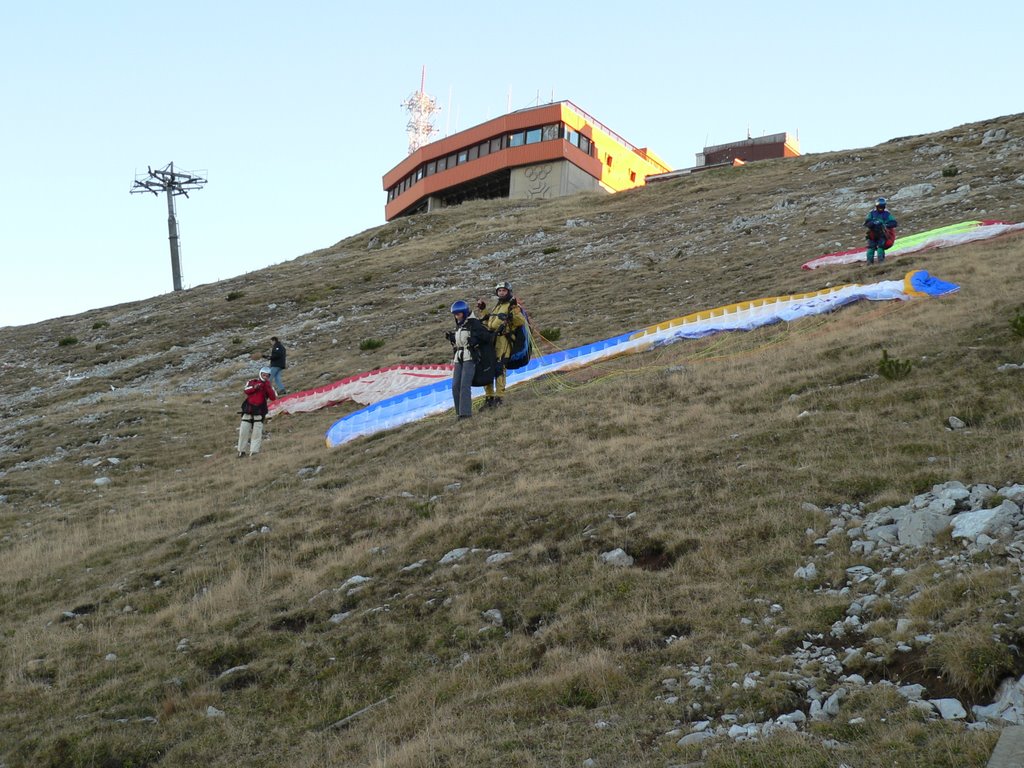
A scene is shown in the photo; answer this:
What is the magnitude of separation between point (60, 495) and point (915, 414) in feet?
50.6

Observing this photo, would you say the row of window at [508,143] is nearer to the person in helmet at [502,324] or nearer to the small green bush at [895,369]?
the person in helmet at [502,324]

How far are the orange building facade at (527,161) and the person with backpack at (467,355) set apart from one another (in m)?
58.3

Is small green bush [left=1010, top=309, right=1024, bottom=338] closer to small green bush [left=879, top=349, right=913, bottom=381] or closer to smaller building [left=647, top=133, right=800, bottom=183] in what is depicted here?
small green bush [left=879, top=349, right=913, bottom=381]

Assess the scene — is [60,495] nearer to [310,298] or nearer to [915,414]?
[915,414]

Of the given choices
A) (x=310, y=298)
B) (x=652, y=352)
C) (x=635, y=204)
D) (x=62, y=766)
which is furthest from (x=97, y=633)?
(x=635, y=204)

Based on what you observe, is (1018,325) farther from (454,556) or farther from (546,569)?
(454,556)

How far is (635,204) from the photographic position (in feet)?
188

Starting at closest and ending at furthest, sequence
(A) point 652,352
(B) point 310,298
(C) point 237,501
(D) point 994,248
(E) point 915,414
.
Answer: (E) point 915,414, (C) point 237,501, (A) point 652,352, (D) point 994,248, (B) point 310,298

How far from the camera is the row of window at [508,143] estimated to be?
75.4 meters

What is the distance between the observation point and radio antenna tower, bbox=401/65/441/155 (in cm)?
9794

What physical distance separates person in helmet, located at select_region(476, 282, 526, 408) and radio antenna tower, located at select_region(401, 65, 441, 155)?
276 feet

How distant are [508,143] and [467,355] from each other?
210ft

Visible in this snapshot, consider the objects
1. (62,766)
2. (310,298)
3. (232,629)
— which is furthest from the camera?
(310,298)

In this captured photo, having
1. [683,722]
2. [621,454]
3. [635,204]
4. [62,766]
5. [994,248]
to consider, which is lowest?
[62,766]
